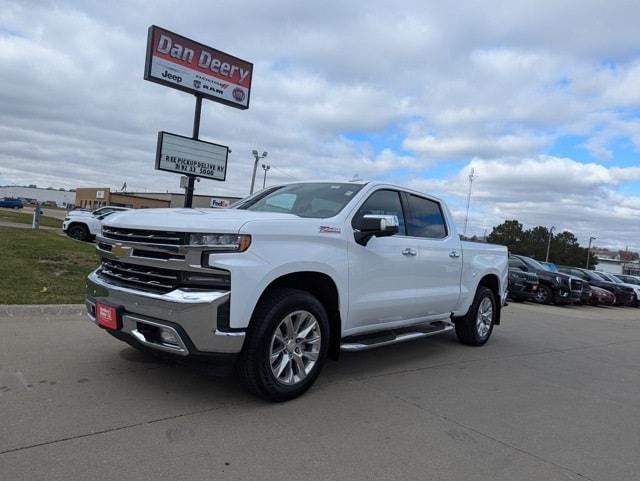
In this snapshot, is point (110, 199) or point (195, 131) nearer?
point (195, 131)

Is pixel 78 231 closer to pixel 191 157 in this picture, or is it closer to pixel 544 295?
pixel 191 157

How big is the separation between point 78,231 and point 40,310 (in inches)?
590

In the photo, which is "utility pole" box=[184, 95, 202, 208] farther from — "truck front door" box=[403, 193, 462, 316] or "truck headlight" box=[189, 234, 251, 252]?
"truck headlight" box=[189, 234, 251, 252]

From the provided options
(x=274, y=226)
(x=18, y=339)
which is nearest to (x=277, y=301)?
(x=274, y=226)

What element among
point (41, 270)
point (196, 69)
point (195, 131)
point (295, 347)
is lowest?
point (41, 270)

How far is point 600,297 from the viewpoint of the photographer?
20.9 m

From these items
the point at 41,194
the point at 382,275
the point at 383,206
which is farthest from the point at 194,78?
the point at 41,194

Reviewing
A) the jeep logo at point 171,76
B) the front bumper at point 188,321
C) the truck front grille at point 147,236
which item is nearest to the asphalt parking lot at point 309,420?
the front bumper at point 188,321

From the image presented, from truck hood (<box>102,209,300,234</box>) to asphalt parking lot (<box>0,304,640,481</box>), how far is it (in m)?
1.36

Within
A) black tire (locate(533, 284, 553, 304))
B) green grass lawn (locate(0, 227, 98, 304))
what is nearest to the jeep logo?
green grass lawn (locate(0, 227, 98, 304))

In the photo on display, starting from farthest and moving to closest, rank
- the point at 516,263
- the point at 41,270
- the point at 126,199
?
the point at 126,199
the point at 516,263
the point at 41,270

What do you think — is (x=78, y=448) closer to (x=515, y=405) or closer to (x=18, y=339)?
(x=18, y=339)

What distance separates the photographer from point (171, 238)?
3996 millimetres

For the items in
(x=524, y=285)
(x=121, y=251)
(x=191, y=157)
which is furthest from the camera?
(x=524, y=285)
